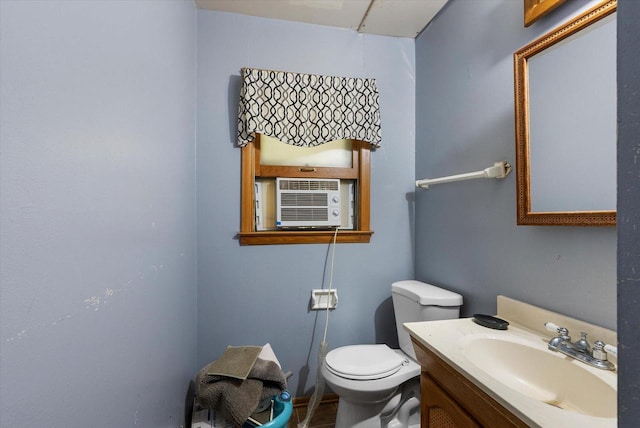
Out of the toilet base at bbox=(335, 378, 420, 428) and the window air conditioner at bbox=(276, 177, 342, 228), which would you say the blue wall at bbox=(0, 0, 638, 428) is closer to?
the window air conditioner at bbox=(276, 177, 342, 228)

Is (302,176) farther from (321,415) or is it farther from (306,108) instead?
(321,415)

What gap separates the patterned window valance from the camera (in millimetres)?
1673

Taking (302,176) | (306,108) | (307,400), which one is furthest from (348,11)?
(307,400)

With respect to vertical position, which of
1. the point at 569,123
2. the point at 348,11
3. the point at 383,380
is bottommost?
the point at 383,380

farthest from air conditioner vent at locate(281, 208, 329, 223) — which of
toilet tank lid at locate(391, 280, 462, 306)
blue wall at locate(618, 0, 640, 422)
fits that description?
blue wall at locate(618, 0, 640, 422)

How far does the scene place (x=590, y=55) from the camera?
3.04 feet

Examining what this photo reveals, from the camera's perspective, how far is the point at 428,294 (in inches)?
59.7

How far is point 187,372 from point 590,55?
2071mm

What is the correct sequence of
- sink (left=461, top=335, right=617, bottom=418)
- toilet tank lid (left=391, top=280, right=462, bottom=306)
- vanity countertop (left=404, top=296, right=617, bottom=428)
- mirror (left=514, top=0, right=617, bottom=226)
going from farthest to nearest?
1. toilet tank lid (left=391, top=280, right=462, bottom=306)
2. mirror (left=514, top=0, right=617, bottom=226)
3. sink (left=461, top=335, right=617, bottom=418)
4. vanity countertop (left=404, top=296, right=617, bottom=428)

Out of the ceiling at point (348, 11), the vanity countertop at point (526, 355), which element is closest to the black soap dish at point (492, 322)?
the vanity countertop at point (526, 355)

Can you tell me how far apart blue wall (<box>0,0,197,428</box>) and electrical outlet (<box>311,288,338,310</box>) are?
2.81 ft

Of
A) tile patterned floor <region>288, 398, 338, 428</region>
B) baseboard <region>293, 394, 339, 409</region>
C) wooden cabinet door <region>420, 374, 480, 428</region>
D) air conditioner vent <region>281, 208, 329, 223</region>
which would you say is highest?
air conditioner vent <region>281, 208, 329, 223</region>

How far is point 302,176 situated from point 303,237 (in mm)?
372

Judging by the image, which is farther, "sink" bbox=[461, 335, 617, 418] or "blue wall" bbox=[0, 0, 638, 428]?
"sink" bbox=[461, 335, 617, 418]
